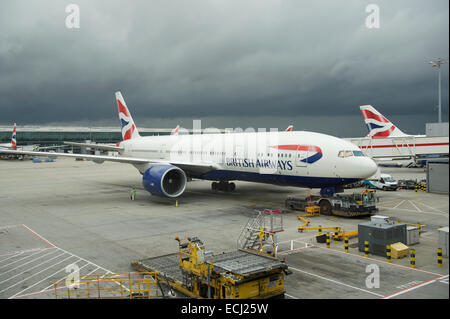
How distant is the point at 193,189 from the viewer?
33844 millimetres

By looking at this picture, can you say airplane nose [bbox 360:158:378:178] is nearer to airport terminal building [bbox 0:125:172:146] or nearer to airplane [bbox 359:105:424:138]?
airplane [bbox 359:105:424:138]

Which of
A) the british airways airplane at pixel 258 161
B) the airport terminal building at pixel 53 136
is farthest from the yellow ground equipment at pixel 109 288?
the airport terminal building at pixel 53 136

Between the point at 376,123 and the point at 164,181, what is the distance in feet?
83.3

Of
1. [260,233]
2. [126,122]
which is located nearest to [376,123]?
[126,122]

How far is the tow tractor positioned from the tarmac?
1.68 ft

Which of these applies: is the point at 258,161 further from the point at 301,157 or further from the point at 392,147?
the point at 392,147

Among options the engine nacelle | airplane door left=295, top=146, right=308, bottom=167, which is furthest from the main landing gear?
airplane door left=295, top=146, right=308, bottom=167

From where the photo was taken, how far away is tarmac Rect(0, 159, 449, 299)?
11242 millimetres

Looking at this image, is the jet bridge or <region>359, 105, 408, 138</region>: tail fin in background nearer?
the jet bridge

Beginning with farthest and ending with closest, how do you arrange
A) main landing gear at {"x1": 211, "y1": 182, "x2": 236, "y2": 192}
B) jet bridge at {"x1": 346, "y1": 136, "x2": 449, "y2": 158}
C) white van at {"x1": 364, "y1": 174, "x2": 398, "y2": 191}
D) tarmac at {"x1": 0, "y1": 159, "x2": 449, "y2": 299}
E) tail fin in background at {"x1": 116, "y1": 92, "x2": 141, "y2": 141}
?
tail fin in background at {"x1": 116, "y1": 92, "x2": 141, "y2": 141}
white van at {"x1": 364, "y1": 174, "x2": 398, "y2": 191}
main landing gear at {"x1": 211, "y1": 182, "x2": 236, "y2": 192}
jet bridge at {"x1": 346, "y1": 136, "x2": 449, "y2": 158}
tarmac at {"x1": 0, "y1": 159, "x2": 449, "y2": 299}

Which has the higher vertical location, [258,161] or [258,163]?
[258,161]

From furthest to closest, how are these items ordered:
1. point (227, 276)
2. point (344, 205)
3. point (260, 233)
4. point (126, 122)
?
point (126, 122), point (344, 205), point (260, 233), point (227, 276)

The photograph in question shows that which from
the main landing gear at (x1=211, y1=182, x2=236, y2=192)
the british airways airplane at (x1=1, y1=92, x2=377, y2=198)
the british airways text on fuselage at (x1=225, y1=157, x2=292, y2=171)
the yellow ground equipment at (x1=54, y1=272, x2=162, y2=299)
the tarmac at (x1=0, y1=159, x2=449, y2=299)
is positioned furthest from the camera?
the main landing gear at (x1=211, y1=182, x2=236, y2=192)

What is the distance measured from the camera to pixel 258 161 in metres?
24.3
